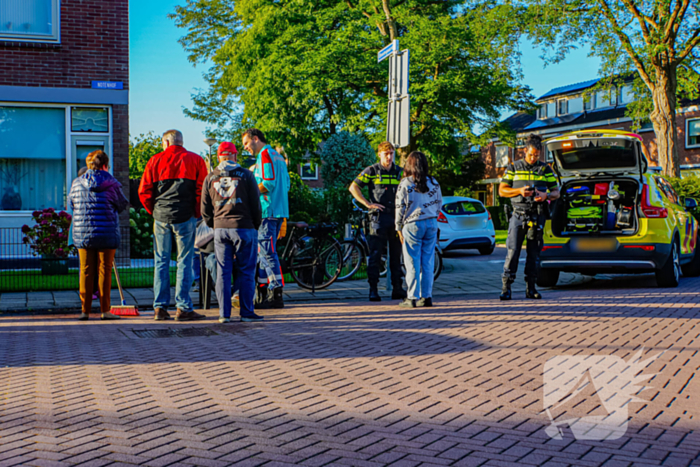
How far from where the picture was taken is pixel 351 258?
10500 millimetres

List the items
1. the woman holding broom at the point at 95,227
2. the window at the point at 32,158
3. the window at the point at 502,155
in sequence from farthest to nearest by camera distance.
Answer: the window at the point at 502,155 → the window at the point at 32,158 → the woman holding broom at the point at 95,227

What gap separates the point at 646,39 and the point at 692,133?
19.8m

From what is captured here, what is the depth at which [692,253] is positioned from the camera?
11273 mm

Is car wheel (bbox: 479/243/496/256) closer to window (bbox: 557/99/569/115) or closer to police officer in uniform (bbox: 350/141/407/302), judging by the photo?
police officer in uniform (bbox: 350/141/407/302)

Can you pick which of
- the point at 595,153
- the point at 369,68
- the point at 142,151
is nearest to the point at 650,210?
the point at 595,153

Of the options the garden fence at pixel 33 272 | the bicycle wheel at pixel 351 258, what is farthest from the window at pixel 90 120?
the bicycle wheel at pixel 351 258

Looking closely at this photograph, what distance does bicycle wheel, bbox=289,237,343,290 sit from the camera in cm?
990

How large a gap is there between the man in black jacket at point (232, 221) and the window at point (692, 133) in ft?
129

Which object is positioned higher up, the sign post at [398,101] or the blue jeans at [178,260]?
the sign post at [398,101]

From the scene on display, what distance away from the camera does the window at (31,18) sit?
13383 mm

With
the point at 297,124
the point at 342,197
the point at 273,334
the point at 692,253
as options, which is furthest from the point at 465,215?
the point at 297,124

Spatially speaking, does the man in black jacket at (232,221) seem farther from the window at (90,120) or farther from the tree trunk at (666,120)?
the tree trunk at (666,120)

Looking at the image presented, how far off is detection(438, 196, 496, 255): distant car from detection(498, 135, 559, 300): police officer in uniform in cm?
725

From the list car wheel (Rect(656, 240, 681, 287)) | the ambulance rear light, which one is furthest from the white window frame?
car wheel (Rect(656, 240, 681, 287))
